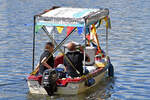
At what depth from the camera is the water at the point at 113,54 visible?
16797 mm

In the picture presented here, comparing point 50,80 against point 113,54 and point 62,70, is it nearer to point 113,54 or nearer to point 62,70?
point 62,70

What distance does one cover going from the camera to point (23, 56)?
22688 millimetres

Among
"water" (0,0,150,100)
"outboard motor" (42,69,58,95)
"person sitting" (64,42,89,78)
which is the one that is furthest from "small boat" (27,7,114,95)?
"water" (0,0,150,100)

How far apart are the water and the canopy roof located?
65 centimetres

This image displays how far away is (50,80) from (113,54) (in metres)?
8.60

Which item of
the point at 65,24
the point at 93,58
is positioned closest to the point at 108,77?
the point at 93,58

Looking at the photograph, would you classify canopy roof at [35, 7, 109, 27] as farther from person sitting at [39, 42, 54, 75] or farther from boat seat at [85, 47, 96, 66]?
boat seat at [85, 47, 96, 66]

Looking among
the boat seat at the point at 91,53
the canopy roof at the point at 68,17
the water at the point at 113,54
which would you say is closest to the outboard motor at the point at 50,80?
the water at the point at 113,54

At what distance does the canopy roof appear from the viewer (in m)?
15.6

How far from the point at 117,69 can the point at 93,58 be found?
8.17 ft

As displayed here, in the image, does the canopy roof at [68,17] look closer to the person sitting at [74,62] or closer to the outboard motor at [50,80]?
the person sitting at [74,62]

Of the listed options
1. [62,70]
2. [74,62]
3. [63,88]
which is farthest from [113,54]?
[63,88]

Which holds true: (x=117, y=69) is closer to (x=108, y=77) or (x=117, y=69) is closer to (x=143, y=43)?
(x=108, y=77)

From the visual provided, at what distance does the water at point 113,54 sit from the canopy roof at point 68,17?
65 centimetres
